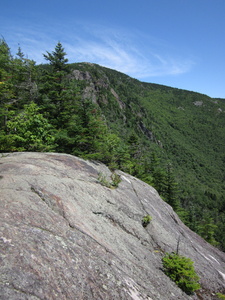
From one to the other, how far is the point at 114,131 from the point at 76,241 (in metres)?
42.2

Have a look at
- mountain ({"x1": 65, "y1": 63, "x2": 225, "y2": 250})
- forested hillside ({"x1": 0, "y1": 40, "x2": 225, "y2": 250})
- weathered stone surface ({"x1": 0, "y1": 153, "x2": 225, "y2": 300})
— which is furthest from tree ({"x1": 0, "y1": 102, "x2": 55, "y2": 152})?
mountain ({"x1": 65, "y1": 63, "x2": 225, "y2": 250})

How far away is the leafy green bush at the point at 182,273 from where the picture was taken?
4895 mm

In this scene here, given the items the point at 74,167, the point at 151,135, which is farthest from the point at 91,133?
the point at 151,135

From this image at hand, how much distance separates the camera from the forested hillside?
11977mm

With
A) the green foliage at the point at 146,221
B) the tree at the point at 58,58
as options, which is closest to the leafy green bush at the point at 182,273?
the green foliage at the point at 146,221

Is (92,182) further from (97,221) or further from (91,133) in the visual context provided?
(91,133)

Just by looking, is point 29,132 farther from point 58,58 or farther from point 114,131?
point 114,131

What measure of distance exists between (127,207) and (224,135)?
20594 centimetres

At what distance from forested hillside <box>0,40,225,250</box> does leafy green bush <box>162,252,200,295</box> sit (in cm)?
706

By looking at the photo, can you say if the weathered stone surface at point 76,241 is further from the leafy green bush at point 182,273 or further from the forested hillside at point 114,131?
the forested hillside at point 114,131

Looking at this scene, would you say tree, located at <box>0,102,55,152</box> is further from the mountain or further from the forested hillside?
the mountain

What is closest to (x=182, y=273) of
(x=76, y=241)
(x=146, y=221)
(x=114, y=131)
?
(x=146, y=221)

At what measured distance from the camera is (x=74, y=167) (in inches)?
318

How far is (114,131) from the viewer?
45.6 meters
